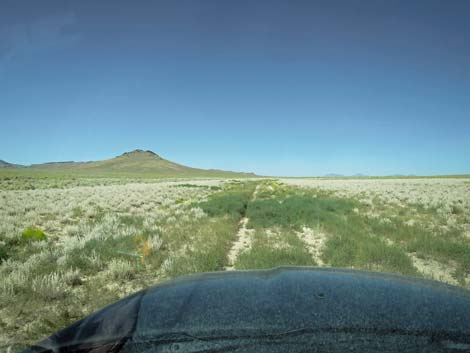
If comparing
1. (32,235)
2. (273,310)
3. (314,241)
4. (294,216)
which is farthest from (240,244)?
(273,310)

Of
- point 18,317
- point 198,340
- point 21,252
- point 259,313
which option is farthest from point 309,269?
point 21,252

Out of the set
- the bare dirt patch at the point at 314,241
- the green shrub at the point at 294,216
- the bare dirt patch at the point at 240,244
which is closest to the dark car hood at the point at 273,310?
the bare dirt patch at the point at 240,244

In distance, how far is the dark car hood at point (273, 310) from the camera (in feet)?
5.97

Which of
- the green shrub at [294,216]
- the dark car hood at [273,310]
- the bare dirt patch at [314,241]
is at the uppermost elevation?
the dark car hood at [273,310]

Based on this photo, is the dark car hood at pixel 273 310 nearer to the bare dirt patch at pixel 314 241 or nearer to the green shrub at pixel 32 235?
the bare dirt patch at pixel 314 241

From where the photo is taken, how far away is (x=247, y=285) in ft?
8.34

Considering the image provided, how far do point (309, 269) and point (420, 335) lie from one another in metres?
1.37

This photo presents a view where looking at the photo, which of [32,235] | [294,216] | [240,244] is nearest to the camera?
[240,244]

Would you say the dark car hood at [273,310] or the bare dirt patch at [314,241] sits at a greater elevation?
the dark car hood at [273,310]

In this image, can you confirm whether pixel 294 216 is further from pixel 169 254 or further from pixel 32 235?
pixel 32 235

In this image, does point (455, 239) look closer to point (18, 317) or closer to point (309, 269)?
point (309, 269)

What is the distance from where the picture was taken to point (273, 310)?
2.10 meters

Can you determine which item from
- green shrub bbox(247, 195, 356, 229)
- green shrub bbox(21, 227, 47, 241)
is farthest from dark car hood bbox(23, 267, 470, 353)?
green shrub bbox(247, 195, 356, 229)

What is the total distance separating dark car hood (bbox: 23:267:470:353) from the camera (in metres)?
1.82
